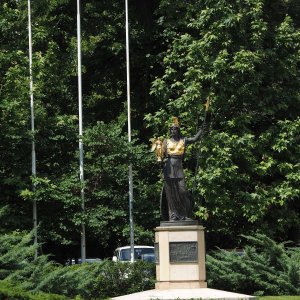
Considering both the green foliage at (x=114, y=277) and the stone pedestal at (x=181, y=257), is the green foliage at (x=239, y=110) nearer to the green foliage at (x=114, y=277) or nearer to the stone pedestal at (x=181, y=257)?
the green foliage at (x=114, y=277)

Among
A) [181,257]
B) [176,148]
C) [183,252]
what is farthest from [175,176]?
[181,257]

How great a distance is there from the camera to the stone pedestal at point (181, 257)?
74.1 ft

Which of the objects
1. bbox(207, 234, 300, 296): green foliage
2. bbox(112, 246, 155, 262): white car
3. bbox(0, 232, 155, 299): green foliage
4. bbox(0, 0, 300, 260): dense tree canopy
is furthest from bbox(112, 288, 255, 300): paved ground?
bbox(112, 246, 155, 262): white car

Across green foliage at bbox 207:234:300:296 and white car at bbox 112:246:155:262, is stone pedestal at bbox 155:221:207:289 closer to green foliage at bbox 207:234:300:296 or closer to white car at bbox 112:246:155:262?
green foliage at bbox 207:234:300:296

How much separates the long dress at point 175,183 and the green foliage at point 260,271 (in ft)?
8.06

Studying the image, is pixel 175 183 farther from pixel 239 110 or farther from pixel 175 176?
pixel 239 110

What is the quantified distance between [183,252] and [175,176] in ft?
6.89

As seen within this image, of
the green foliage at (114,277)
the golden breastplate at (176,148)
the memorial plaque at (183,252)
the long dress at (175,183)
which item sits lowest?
the green foliage at (114,277)

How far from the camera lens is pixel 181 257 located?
22672mm

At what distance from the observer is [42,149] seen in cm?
3108

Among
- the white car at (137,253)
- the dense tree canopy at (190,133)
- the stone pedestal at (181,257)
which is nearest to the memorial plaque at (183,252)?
the stone pedestal at (181,257)

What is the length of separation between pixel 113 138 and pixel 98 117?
4856mm

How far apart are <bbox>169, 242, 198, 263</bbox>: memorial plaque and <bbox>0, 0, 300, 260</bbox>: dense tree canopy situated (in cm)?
612

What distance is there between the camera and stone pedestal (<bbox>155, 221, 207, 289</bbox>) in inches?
890
